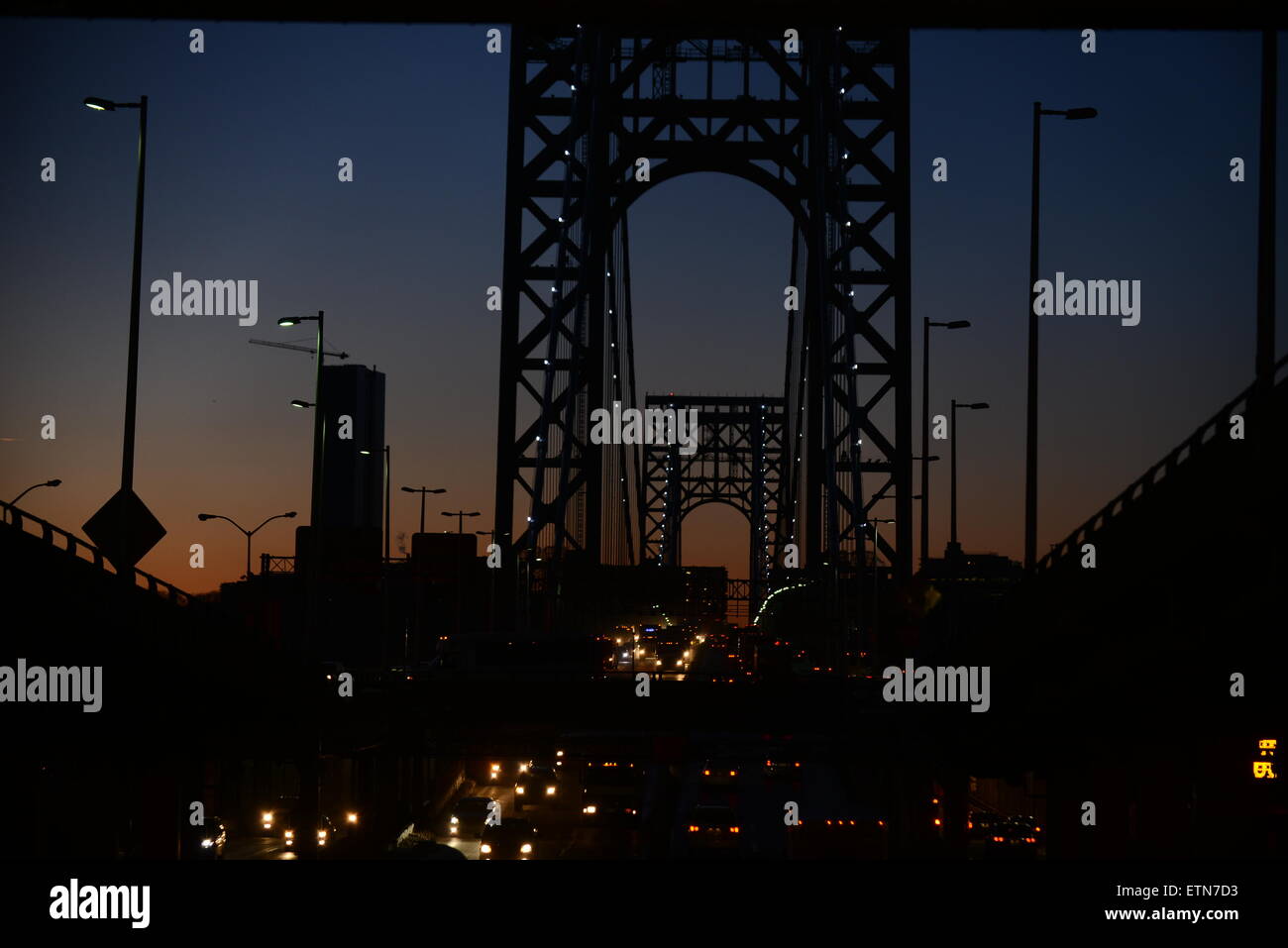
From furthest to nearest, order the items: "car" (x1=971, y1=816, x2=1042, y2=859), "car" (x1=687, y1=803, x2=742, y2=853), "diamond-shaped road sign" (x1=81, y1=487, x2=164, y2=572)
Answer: "car" (x1=687, y1=803, x2=742, y2=853), "car" (x1=971, y1=816, x2=1042, y2=859), "diamond-shaped road sign" (x1=81, y1=487, x2=164, y2=572)

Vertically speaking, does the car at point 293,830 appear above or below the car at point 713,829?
below

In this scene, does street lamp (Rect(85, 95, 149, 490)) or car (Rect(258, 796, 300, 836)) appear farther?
car (Rect(258, 796, 300, 836))

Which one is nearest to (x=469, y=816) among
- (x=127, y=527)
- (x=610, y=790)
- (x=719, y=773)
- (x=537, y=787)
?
(x=610, y=790)

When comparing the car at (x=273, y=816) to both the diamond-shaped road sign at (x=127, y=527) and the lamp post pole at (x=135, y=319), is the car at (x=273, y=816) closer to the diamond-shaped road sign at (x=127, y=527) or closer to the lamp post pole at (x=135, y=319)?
the lamp post pole at (x=135, y=319)

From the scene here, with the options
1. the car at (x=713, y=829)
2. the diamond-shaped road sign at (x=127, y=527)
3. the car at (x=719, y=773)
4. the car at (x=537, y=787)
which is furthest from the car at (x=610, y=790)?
the diamond-shaped road sign at (x=127, y=527)

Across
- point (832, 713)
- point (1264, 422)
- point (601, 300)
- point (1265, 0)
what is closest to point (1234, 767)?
point (832, 713)

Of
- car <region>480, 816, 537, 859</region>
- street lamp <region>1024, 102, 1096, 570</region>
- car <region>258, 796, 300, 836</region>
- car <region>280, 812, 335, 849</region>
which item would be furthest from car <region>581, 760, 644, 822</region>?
street lamp <region>1024, 102, 1096, 570</region>

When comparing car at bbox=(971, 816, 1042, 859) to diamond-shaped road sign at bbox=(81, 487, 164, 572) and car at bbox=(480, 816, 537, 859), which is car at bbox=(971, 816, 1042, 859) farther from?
diamond-shaped road sign at bbox=(81, 487, 164, 572)
